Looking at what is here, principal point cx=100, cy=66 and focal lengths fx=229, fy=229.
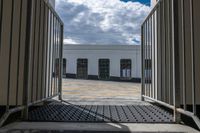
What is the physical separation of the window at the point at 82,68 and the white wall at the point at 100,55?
0.79 ft

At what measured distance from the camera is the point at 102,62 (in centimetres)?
1470

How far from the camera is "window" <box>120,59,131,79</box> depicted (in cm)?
1444

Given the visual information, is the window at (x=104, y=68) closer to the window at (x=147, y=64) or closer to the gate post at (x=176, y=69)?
the window at (x=147, y=64)

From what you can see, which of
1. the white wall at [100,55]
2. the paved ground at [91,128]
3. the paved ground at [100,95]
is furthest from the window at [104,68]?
the paved ground at [91,128]

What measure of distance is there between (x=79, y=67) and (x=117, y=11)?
330 inches

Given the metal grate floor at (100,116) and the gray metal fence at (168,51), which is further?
the gray metal fence at (168,51)

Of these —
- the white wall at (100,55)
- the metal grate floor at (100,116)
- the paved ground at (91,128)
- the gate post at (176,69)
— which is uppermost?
the white wall at (100,55)

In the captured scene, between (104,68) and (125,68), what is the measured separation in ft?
4.40

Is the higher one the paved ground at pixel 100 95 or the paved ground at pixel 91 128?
the paved ground at pixel 91 128

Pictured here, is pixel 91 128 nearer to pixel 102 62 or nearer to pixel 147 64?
pixel 147 64

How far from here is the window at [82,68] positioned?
1471 centimetres

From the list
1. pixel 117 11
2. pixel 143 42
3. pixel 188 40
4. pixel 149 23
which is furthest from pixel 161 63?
pixel 117 11

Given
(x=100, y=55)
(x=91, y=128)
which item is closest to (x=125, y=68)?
(x=100, y=55)

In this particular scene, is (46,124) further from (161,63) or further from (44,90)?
(161,63)
